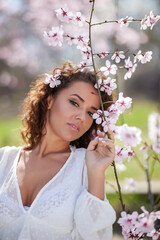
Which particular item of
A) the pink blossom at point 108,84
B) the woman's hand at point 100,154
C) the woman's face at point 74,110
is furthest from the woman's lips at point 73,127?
the pink blossom at point 108,84

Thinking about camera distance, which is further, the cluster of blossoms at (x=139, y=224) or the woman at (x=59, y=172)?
the woman at (x=59, y=172)

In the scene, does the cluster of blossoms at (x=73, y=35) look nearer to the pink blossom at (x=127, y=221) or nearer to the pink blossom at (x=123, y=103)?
the pink blossom at (x=123, y=103)

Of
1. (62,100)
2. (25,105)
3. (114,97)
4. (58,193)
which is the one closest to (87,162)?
(58,193)

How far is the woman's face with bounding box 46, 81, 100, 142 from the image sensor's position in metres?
1.62

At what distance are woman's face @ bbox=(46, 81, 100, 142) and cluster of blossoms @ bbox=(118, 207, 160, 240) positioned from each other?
1.46ft

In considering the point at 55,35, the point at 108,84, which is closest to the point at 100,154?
the point at 108,84

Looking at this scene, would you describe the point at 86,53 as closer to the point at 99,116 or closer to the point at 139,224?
the point at 99,116

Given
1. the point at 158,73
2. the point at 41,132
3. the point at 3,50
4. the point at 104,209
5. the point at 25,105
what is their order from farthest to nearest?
the point at 158,73 < the point at 3,50 < the point at 25,105 < the point at 41,132 < the point at 104,209

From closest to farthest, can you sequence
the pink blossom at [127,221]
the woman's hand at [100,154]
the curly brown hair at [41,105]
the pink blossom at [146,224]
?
1. the pink blossom at [146,224]
2. the pink blossom at [127,221]
3. the woman's hand at [100,154]
4. the curly brown hair at [41,105]

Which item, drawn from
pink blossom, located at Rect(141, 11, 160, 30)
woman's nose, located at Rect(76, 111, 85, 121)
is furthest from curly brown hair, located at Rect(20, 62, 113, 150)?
pink blossom, located at Rect(141, 11, 160, 30)

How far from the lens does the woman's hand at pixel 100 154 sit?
147 centimetres

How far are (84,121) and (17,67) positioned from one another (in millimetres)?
6379

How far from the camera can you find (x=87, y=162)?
155cm

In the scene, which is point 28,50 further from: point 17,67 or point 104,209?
point 104,209
